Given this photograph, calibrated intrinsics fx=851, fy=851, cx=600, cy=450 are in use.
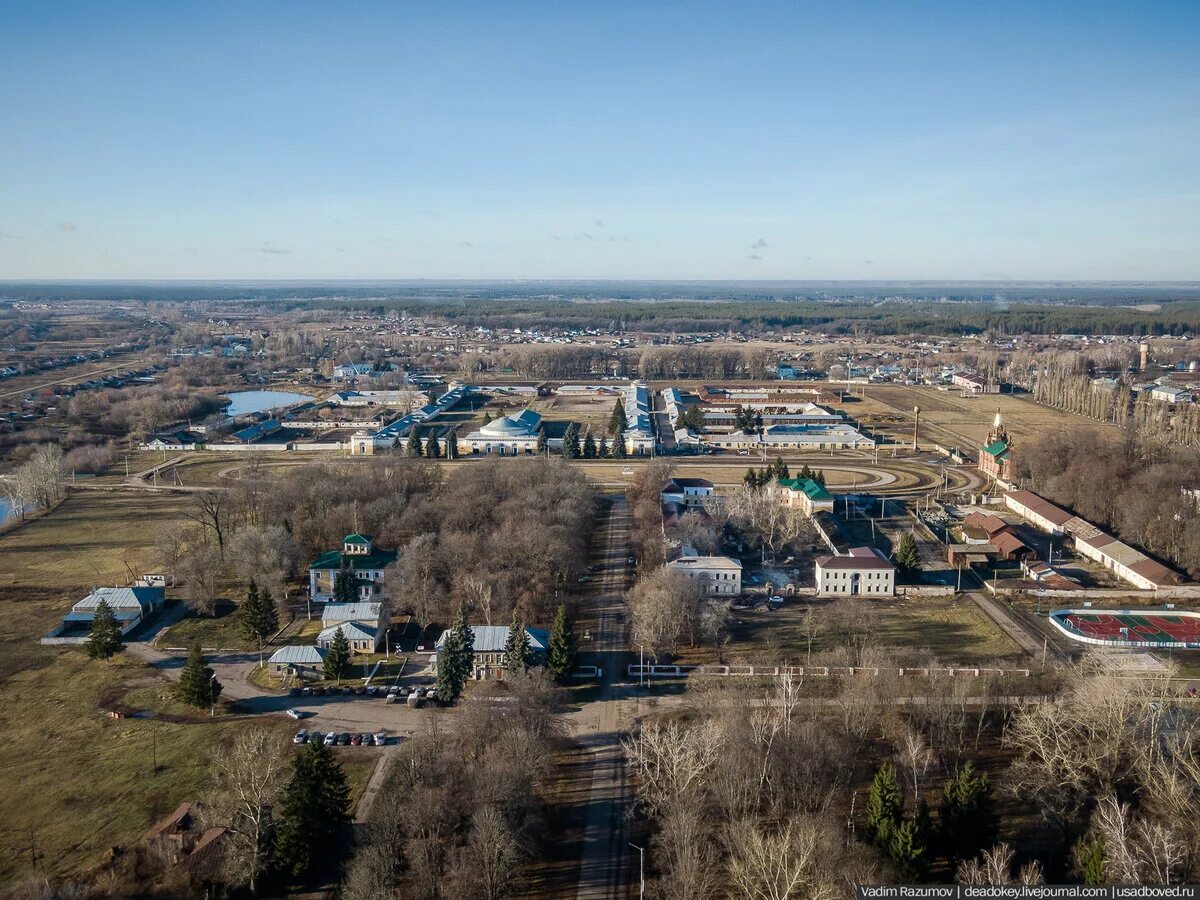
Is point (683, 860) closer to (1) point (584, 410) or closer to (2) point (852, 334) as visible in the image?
(1) point (584, 410)

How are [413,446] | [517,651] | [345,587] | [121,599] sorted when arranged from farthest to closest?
1. [413,446]
2. [345,587]
3. [121,599]
4. [517,651]

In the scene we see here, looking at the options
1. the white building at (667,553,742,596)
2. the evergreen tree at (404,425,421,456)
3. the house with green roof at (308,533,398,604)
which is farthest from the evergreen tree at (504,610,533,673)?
the evergreen tree at (404,425,421,456)

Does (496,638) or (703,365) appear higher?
(703,365)

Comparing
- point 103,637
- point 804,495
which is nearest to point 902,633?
point 804,495

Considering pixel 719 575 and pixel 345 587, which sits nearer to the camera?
pixel 345 587

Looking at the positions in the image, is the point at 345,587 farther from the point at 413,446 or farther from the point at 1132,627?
the point at 1132,627

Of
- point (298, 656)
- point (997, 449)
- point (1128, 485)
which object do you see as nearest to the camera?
point (298, 656)
